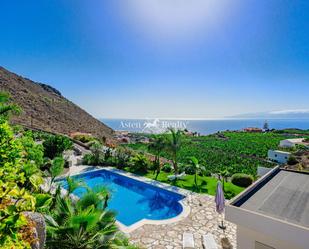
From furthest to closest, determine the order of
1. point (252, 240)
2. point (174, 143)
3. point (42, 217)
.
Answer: point (174, 143), point (252, 240), point (42, 217)

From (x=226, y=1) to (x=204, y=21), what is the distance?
1753 millimetres

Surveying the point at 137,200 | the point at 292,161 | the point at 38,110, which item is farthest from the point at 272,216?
the point at 38,110

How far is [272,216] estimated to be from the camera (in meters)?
4.55

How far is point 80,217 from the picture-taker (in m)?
4.46

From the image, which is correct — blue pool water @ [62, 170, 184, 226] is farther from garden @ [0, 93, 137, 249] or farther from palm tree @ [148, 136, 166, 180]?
garden @ [0, 93, 137, 249]

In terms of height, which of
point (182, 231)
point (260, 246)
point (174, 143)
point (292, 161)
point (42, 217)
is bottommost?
point (292, 161)

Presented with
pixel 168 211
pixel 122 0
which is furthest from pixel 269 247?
pixel 122 0

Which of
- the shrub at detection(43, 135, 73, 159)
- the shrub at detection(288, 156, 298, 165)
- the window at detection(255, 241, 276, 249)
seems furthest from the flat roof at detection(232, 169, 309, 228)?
the shrub at detection(288, 156, 298, 165)

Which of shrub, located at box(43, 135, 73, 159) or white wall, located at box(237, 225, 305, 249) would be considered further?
shrub, located at box(43, 135, 73, 159)

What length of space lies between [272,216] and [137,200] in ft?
30.9

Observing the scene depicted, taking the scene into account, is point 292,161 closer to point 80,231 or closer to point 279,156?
point 279,156

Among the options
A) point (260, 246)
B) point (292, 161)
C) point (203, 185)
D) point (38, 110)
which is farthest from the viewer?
point (38, 110)

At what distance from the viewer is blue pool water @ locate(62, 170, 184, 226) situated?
10683 mm

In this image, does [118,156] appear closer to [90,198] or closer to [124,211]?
[124,211]
